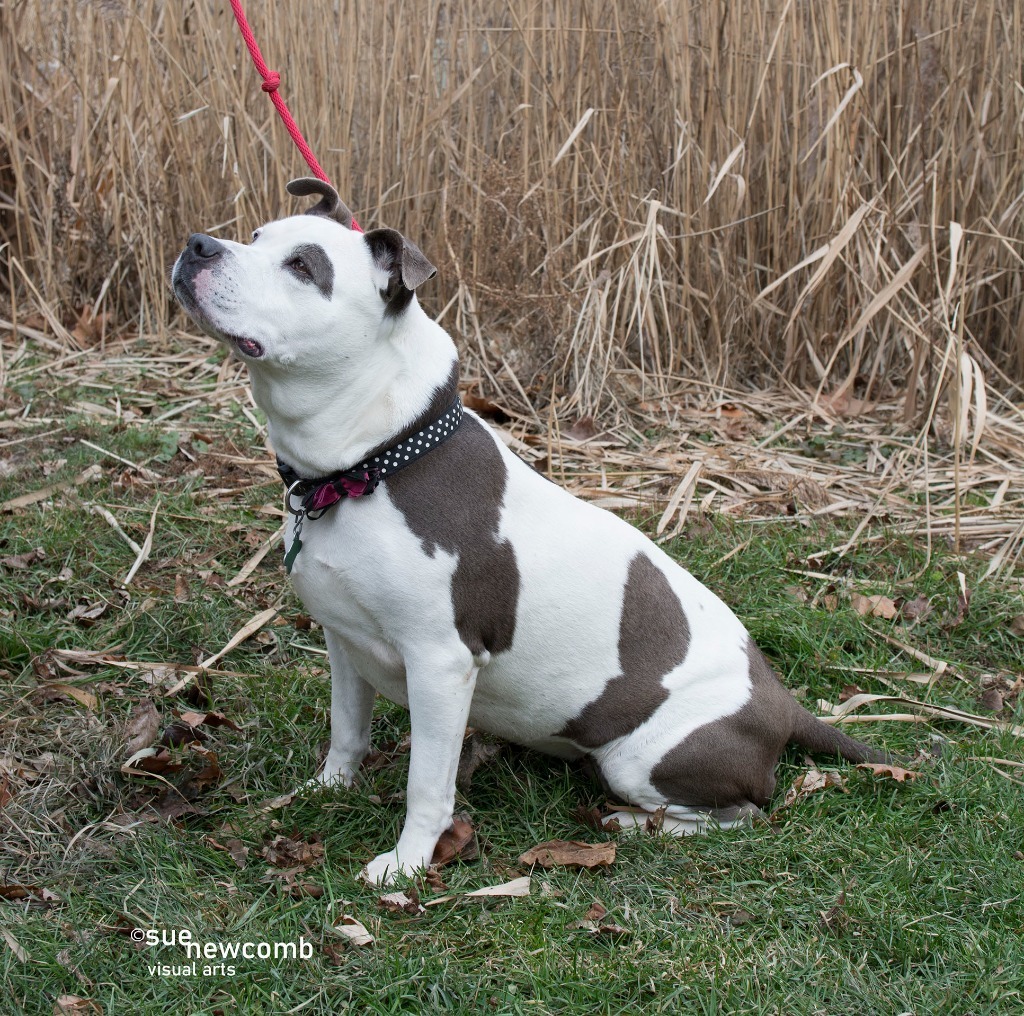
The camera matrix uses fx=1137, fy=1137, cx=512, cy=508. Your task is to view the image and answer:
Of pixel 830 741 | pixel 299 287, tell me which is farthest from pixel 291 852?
pixel 830 741

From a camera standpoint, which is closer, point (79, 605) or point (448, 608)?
point (448, 608)

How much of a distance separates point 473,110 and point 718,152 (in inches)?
42.4

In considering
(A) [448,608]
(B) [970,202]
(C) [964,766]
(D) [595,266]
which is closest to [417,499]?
(A) [448,608]

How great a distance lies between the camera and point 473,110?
16.3 ft

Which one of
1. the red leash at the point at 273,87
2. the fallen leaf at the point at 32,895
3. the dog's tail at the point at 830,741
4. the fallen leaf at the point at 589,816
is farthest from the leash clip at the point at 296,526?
the dog's tail at the point at 830,741

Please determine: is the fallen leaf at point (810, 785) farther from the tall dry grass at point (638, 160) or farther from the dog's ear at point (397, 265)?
the tall dry grass at point (638, 160)

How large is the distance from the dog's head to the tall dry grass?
2.43 metres

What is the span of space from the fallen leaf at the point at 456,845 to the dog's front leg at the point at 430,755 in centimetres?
6

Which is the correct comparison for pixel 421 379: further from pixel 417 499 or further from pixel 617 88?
pixel 617 88

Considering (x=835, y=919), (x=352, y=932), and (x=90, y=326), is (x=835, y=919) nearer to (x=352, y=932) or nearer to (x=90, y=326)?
(x=352, y=932)

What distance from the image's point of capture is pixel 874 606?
3.65m

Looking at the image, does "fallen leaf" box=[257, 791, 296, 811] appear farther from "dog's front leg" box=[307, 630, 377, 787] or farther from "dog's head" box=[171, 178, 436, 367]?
"dog's head" box=[171, 178, 436, 367]

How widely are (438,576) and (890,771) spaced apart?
1284mm

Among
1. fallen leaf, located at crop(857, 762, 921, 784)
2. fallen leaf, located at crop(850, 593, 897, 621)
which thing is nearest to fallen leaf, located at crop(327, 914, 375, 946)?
fallen leaf, located at crop(857, 762, 921, 784)
